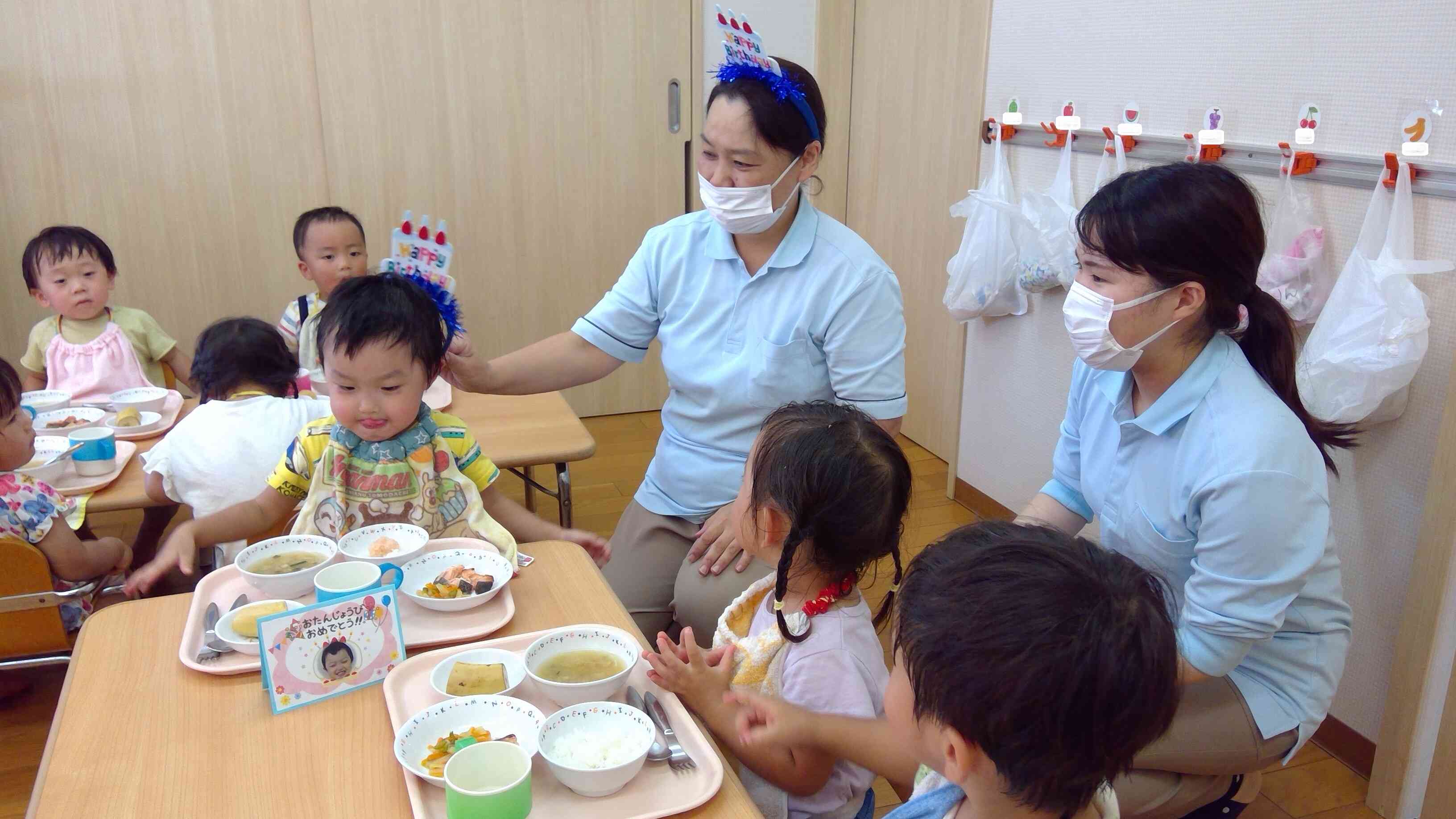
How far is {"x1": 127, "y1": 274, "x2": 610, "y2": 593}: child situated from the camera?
5.07ft

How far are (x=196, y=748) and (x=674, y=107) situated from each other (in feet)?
11.3

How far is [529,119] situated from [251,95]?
3.30 feet

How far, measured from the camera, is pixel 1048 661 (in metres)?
0.83

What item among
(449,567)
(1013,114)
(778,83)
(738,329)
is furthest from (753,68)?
(1013,114)

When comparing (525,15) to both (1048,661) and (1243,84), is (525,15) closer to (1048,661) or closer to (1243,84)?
(1243,84)

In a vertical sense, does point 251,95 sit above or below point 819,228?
above

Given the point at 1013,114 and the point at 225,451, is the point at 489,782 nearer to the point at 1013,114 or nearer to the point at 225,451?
the point at 225,451

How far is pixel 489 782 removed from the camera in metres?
0.96

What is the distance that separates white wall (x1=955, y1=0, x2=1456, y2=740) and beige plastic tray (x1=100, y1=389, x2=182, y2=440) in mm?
2373

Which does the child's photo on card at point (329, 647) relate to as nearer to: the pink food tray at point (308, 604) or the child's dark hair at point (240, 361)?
the pink food tray at point (308, 604)

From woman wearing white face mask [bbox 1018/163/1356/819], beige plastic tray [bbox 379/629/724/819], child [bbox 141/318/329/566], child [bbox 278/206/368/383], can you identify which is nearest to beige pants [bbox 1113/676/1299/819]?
woman wearing white face mask [bbox 1018/163/1356/819]

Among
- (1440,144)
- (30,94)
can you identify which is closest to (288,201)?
(30,94)

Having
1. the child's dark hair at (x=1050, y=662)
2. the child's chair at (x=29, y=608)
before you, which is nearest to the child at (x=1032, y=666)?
the child's dark hair at (x=1050, y=662)

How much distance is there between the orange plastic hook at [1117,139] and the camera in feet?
8.37
